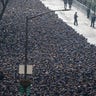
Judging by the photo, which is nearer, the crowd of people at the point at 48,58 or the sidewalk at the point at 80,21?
the crowd of people at the point at 48,58

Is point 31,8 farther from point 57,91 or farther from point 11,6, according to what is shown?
point 57,91

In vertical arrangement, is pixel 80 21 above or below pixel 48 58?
below

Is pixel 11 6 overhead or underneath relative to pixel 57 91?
underneath

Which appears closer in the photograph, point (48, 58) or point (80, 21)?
point (48, 58)

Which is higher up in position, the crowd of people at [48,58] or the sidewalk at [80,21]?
the crowd of people at [48,58]

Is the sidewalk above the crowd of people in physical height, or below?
below

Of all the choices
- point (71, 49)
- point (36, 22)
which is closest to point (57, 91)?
point (71, 49)

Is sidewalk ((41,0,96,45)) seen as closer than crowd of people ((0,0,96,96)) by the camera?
No

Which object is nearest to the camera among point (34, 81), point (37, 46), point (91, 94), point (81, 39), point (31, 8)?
point (91, 94)
